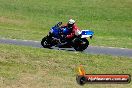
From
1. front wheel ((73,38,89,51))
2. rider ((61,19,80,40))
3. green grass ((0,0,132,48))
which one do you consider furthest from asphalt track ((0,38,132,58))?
green grass ((0,0,132,48))

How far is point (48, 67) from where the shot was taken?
15594 millimetres

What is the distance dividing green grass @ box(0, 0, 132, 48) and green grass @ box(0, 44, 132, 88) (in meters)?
20.7

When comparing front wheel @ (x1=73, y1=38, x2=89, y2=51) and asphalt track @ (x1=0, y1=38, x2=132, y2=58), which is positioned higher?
front wheel @ (x1=73, y1=38, x2=89, y2=51)

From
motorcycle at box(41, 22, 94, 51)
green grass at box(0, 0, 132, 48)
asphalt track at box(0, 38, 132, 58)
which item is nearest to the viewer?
asphalt track at box(0, 38, 132, 58)

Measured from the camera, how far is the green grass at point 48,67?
13.7 metres

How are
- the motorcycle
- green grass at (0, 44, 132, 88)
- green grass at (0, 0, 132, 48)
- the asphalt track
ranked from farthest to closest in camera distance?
green grass at (0, 0, 132, 48) → the motorcycle → the asphalt track → green grass at (0, 44, 132, 88)

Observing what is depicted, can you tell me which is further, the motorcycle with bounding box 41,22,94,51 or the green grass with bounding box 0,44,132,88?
the motorcycle with bounding box 41,22,94,51

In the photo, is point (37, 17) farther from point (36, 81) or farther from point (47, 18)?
point (36, 81)

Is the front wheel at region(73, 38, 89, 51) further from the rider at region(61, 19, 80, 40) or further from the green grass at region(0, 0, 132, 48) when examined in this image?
the green grass at region(0, 0, 132, 48)

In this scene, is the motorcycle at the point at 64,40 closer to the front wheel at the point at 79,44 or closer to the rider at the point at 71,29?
the front wheel at the point at 79,44

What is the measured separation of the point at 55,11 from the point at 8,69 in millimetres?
32907

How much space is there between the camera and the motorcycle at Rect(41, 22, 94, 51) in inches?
880

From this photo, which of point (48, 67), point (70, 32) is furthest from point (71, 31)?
point (48, 67)

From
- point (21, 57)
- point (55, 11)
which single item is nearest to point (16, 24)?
point (55, 11)
